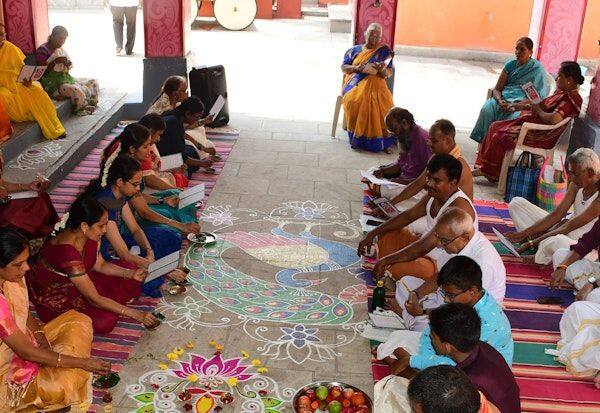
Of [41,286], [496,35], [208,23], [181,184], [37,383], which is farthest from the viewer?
[208,23]

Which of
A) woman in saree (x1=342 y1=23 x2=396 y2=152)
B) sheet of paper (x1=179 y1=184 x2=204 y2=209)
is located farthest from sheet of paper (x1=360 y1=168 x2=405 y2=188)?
woman in saree (x1=342 y1=23 x2=396 y2=152)

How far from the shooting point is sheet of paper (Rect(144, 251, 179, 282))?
487cm

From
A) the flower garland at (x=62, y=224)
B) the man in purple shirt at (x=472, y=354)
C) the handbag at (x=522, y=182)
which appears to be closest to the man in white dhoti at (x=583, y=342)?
the man in purple shirt at (x=472, y=354)

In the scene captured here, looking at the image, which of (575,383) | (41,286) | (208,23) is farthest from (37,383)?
(208,23)

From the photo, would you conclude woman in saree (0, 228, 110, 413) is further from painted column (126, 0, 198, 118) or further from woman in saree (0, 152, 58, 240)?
painted column (126, 0, 198, 118)

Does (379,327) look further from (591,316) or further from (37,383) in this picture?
(37,383)

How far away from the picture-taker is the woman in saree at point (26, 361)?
359 cm

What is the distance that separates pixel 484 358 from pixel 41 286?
2.60 metres

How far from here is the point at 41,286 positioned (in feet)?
14.5

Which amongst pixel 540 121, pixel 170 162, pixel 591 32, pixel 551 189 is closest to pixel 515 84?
pixel 540 121

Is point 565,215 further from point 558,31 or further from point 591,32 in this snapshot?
point 591,32

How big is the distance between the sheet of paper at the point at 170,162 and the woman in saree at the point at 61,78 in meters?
2.56

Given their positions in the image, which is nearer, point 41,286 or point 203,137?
point 41,286

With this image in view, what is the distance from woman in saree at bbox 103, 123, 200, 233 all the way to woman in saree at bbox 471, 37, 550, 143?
3.93 meters
